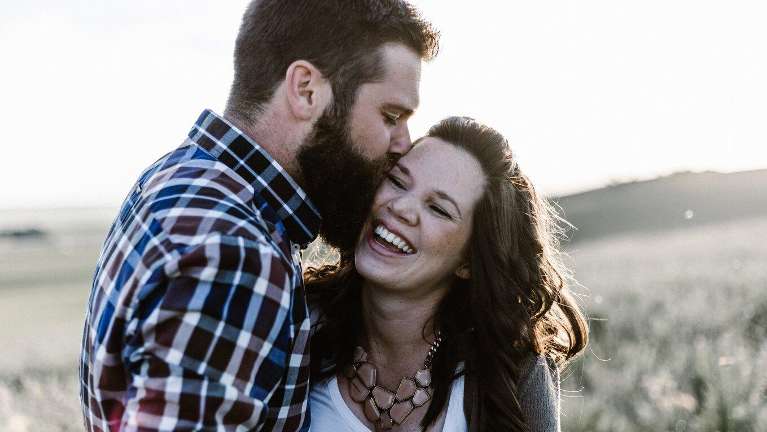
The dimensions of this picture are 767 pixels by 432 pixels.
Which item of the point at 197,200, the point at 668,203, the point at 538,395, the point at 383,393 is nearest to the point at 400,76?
the point at 197,200

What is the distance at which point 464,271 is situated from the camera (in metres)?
3.78

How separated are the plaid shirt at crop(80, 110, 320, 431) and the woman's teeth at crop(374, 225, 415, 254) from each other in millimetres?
1133

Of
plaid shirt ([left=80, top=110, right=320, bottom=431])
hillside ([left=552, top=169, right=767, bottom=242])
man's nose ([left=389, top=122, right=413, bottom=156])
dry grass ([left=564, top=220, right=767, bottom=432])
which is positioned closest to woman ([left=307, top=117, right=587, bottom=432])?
man's nose ([left=389, top=122, right=413, bottom=156])

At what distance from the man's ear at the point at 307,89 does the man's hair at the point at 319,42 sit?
3 cm

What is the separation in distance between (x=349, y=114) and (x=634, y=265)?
8106mm

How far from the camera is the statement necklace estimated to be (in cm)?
349

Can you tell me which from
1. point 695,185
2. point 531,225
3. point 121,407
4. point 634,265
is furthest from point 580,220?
point 121,407

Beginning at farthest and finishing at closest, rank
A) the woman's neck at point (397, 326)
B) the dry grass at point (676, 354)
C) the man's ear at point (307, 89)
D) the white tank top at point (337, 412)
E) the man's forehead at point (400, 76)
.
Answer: the dry grass at point (676, 354)
the woman's neck at point (397, 326)
the white tank top at point (337, 412)
the man's forehead at point (400, 76)
the man's ear at point (307, 89)

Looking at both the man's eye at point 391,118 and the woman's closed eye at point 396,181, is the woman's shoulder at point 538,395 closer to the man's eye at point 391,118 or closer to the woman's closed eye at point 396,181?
the woman's closed eye at point 396,181

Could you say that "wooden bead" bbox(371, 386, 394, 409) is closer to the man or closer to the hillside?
the man

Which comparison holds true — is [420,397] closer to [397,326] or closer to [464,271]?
[397,326]

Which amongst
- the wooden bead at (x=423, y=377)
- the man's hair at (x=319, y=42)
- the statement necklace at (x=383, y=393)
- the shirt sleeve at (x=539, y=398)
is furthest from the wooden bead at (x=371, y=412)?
the man's hair at (x=319, y=42)

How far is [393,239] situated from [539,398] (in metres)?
0.95

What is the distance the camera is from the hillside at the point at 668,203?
21812 mm
